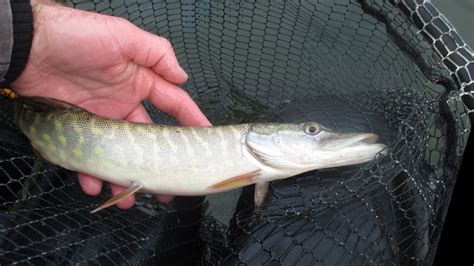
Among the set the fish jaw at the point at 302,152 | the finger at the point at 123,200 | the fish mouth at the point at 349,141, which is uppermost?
the fish mouth at the point at 349,141

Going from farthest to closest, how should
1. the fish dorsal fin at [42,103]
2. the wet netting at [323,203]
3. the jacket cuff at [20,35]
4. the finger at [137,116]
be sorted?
the finger at [137,116] → the fish dorsal fin at [42,103] → the jacket cuff at [20,35] → the wet netting at [323,203]

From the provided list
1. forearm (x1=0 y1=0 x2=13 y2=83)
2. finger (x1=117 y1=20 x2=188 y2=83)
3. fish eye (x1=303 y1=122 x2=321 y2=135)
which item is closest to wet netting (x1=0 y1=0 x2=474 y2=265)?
fish eye (x1=303 y1=122 x2=321 y2=135)

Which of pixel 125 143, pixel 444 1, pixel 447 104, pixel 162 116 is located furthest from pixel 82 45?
pixel 444 1

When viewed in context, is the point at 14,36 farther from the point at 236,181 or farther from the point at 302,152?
the point at 302,152

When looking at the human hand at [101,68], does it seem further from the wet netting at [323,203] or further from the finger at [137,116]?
the wet netting at [323,203]

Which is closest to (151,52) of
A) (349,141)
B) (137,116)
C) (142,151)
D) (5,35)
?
(137,116)

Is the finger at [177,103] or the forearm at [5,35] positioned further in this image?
the finger at [177,103]

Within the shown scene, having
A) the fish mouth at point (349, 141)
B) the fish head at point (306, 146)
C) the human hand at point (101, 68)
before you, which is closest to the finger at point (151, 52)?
the human hand at point (101, 68)

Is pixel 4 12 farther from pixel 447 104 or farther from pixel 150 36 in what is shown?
pixel 447 104

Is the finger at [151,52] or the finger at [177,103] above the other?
the finger at [151,52]
